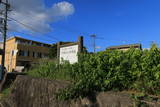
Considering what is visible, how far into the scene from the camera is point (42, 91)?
5074 millimetres

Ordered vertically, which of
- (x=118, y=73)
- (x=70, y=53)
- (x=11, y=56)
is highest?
(x=11, y=56)

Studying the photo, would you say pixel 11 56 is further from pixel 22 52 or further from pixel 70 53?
pixel 70 53

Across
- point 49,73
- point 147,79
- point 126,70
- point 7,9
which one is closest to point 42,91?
point 49,73

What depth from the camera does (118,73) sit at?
3.44m

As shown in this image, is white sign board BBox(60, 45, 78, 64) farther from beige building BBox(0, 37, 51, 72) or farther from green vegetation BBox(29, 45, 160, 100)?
beige building BBox(0, 37, 51, 72)

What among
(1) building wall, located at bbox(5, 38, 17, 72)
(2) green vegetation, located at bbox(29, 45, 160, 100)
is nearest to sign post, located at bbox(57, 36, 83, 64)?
(2) green vegetation, located at bbox(29, 45, 160, 100)

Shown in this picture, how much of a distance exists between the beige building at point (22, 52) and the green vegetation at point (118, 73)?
1218 inches

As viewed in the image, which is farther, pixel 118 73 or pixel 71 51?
pixel 71 51

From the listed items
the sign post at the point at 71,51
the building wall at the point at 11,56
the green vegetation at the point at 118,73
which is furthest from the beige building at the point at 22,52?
the green vegetation at the point at 118,73

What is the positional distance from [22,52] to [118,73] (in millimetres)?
34011

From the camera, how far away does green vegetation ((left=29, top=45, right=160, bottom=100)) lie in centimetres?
298

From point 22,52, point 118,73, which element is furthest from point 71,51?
point 22,52

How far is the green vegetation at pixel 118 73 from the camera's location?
9.78 feet

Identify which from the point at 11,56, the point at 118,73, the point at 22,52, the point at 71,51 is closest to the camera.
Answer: the point at 118,73
